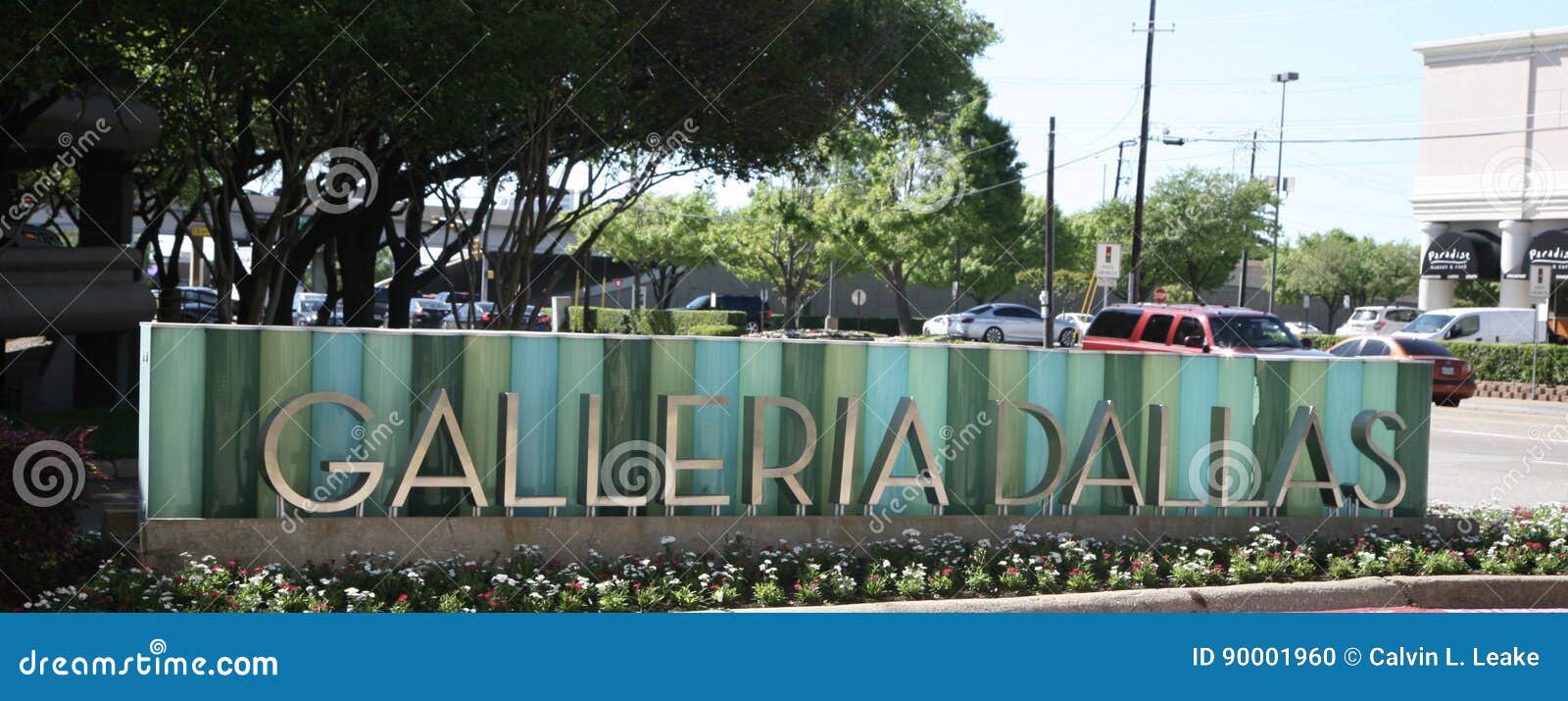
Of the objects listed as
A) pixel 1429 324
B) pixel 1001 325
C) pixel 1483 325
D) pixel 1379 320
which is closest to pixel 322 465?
pixel 1429 324

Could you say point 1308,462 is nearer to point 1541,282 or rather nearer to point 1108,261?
point 1108,261

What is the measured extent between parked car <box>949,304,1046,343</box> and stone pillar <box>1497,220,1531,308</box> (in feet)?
47.0

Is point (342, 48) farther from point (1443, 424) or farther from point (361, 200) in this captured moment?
point (1443, 424)

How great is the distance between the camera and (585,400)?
8.31 m

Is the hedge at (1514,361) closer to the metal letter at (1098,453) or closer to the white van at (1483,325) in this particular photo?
the white van at (1483,325)

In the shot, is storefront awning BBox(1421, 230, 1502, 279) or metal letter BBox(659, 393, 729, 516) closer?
metal letter BBox(659, 393, 729, 516)

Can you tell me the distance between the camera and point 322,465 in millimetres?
7816

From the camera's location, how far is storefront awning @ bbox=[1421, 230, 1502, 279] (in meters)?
43.6

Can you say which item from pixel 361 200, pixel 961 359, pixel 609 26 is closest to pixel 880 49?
pixel 609 26

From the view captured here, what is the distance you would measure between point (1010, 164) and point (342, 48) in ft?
131

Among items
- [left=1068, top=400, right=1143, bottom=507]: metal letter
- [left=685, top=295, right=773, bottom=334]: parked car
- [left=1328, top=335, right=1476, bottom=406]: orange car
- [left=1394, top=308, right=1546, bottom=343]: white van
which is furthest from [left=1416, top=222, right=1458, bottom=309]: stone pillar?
[left=1068, top=400, right=1143, bottom=507]: metal letter

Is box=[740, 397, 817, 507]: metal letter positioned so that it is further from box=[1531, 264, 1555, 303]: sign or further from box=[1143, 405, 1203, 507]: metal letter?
box=[1531, 264, 1555, 303]: sign

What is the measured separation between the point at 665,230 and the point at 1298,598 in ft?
185

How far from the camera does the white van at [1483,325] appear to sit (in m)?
39.2
